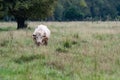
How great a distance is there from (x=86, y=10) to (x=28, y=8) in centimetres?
7208

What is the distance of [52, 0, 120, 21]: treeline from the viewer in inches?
3922

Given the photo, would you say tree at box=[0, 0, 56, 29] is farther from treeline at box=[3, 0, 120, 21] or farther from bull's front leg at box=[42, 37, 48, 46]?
treeline at box=[3, 0, 120, 21]

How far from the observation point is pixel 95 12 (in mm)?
113562

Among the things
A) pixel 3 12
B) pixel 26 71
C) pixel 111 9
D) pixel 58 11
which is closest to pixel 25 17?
pixel 3 12

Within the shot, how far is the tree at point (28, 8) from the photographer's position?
38.5 meters

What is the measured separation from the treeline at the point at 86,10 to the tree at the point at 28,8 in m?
55.9

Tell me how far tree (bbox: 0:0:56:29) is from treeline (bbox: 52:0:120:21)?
55949 mm

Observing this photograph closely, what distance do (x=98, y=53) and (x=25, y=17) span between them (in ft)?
81.1

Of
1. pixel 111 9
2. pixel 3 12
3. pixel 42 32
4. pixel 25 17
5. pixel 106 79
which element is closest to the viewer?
pixel 106 79

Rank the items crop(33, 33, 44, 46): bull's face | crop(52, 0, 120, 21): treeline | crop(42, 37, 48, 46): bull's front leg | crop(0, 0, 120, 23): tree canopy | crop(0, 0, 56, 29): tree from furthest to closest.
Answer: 1. crop(52, 0, 120, 21): treeline
2. crop(0, 0, 120, 23): tree canopy
3. crop(0, 0, 56, 29): tree
4. crop(42, 37, 48, 46): bull's front leg
5. crop(33, 33, 44, 46): bull's face

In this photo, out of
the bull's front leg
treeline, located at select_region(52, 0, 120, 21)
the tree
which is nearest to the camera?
the bull's front leg

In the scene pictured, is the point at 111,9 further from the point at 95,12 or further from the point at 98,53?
the point at 98,53

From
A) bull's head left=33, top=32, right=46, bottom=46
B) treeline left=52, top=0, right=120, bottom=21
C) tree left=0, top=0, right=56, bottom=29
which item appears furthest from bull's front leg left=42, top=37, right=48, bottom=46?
treeline left=52, top=0, right=120, bottom=21

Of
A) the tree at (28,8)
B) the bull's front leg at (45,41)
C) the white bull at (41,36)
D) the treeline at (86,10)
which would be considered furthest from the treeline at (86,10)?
the bull's front leg at (45,41)
